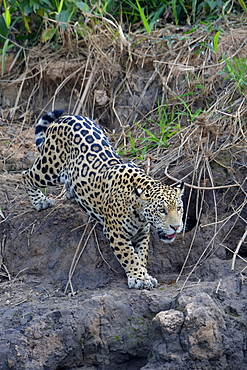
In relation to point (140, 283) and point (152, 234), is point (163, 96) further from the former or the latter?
point (140, 283)

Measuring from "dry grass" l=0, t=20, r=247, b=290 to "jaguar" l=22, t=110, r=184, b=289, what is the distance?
0.65m

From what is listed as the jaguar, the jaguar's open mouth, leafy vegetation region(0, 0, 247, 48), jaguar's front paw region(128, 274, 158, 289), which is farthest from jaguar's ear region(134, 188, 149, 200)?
leafy vegetation region(0, 0, 247, 48)

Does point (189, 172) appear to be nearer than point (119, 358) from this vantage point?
No

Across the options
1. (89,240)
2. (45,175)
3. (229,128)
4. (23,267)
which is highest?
(229,128)

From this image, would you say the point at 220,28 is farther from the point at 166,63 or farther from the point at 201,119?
the point at 201,119

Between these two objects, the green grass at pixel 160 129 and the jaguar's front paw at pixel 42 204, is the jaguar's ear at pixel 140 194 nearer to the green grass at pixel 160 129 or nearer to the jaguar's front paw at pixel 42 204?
the green grass at pixel 160 129

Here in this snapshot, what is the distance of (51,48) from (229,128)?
12.3 feet

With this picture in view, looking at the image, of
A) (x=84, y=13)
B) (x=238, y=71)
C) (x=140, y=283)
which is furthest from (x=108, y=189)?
(x=84, y=13)

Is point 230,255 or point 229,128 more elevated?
point 229,128

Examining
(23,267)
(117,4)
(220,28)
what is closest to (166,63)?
(220,28)

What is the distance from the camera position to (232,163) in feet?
24.4

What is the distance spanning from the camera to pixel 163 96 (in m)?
9.09

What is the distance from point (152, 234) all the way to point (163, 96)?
8.32ft

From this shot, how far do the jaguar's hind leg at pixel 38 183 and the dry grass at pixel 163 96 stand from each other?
1194mm
